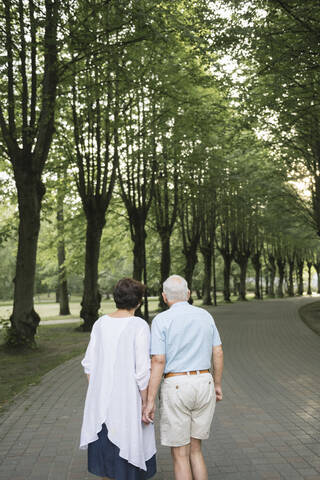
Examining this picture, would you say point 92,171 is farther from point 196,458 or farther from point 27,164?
point 196,458

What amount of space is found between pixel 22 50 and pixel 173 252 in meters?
28.2

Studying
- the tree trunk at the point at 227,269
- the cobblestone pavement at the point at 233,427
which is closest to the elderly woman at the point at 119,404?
the cobblestone pavement at the point at 233,427

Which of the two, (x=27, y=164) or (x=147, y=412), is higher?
(x=27, y=164)

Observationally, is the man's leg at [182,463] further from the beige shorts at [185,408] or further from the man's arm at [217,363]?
the man's arm at [217,363]

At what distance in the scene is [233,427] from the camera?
20.5 ft

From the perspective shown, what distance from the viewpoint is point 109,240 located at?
32344mm

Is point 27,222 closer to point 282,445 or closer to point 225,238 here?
point 282,445

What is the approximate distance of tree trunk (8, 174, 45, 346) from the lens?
12820 mm

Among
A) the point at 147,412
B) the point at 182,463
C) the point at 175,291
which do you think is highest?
the point at 175,291

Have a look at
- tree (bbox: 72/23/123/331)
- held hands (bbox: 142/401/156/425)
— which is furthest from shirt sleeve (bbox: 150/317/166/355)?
tree (bbox: 72/23/123/331)

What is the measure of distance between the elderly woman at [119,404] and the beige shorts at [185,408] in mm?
166

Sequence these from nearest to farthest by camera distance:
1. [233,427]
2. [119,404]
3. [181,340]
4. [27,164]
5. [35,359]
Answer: [119,404] → [181,340] → [233,427] → [35,359] → [27,164]

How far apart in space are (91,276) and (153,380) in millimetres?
15487

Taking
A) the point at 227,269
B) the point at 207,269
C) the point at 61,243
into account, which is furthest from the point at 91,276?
the point at 227,269
